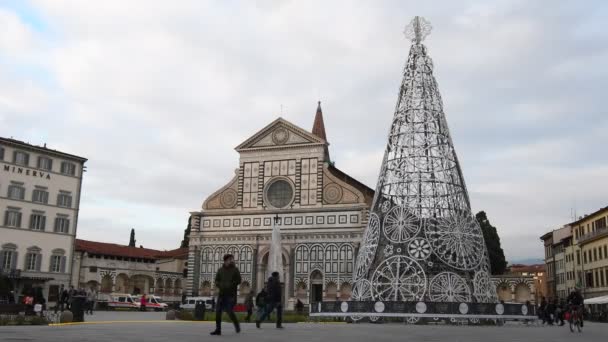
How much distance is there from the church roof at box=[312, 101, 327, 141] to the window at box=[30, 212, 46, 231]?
97.9ft

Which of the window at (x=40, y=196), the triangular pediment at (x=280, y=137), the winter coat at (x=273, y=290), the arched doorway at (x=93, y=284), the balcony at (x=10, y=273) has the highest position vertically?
the triangular pediment at (x=280, y=137)

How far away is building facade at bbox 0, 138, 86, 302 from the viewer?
47.7 metres

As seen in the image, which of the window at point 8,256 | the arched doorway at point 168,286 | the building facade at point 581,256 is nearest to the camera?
the window at point 8,256

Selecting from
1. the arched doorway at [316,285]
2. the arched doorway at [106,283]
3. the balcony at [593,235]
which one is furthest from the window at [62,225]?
the balcony at [593,235]

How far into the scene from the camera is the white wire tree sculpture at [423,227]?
24.6 meters

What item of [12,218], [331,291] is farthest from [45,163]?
[331,291]

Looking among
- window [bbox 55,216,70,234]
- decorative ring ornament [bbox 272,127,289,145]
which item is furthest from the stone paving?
→ decorative ring ornament [bbox 272,127,289,145]

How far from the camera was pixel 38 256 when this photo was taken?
49.4 metres

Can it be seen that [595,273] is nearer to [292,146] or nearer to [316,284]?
[316,284]

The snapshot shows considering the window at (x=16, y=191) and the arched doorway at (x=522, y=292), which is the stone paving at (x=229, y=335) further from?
the arched doorway at (x=522, y=292)

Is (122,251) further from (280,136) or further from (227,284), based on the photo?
(227,284)

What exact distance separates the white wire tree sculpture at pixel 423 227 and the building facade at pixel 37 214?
1260 inches

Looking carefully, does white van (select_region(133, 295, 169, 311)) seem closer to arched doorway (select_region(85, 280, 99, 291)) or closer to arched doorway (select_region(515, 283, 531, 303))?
arched doorway (select_region(85, 280, 99, 291))

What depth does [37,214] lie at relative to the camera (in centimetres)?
4966
